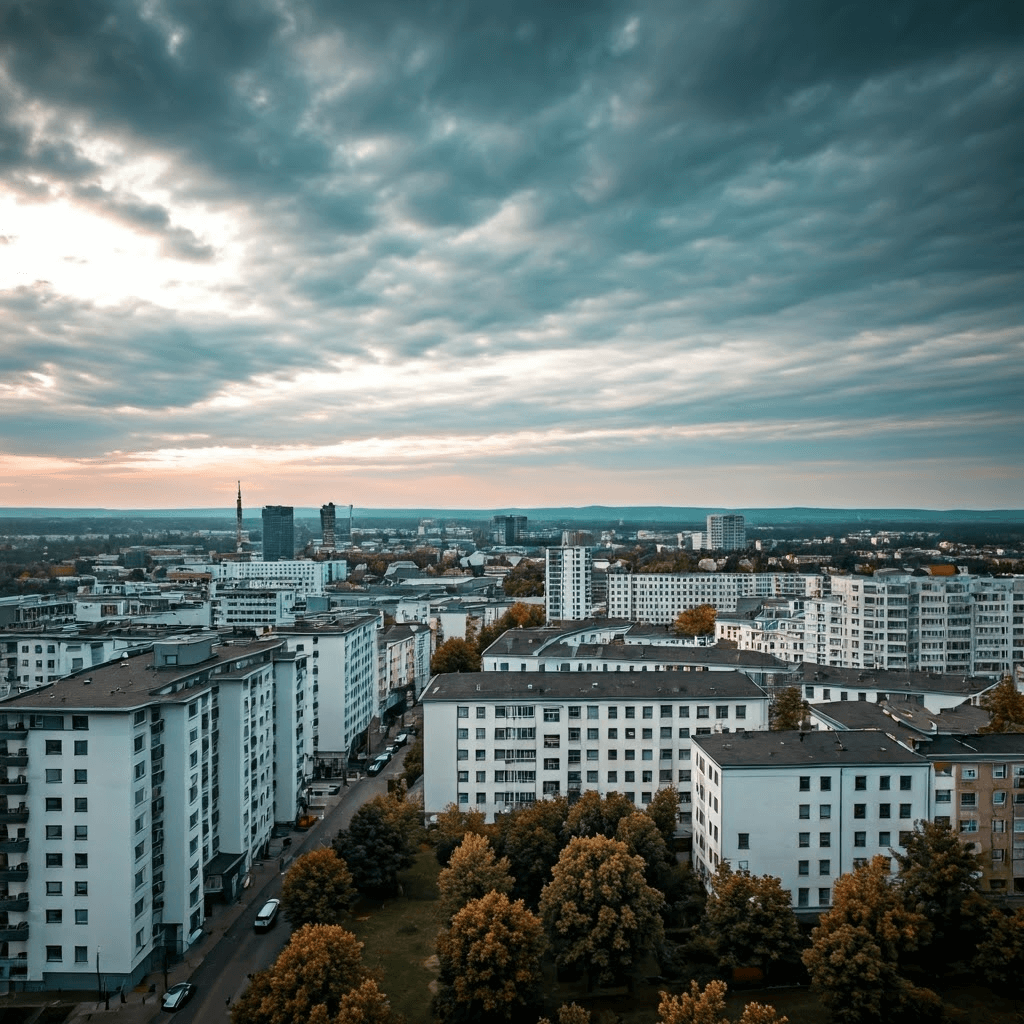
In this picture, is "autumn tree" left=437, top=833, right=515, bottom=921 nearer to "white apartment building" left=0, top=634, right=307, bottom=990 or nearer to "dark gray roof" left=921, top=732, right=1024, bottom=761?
"white apartment building" left=0, top=634, right=307, bottom=990

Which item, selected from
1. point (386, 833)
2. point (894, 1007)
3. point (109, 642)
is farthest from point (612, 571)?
point (894, 1007)

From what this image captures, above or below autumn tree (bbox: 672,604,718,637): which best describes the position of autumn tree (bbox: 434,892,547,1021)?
below

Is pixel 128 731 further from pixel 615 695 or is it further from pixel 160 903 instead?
pixel 615 695

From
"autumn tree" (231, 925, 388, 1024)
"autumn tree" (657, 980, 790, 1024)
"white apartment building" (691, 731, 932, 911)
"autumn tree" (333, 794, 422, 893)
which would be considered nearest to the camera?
"autumn tree" (657, 980, 790, 1024)

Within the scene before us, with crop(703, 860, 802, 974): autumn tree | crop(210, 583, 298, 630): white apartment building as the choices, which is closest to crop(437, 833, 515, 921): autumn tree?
crop(703, 860, 802, 974): autumn tree

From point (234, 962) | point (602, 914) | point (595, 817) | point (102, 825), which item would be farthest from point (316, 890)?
point (595, 817)

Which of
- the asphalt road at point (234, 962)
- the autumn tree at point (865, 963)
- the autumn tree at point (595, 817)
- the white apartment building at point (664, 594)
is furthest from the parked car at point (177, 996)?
the white apartment building at point (664, 594)

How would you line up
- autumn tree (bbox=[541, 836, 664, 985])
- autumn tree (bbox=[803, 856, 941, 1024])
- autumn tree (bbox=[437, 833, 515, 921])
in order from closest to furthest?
autumn tree (bbox=[803, 856, 941, 1024]) → autumn tree (bbox=[541, 836, 664, 985]) → autumn tree (bbox=[437, 833, 515, 921])

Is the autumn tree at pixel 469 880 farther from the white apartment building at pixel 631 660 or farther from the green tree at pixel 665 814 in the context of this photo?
the white apartment building at pixel 631 660
